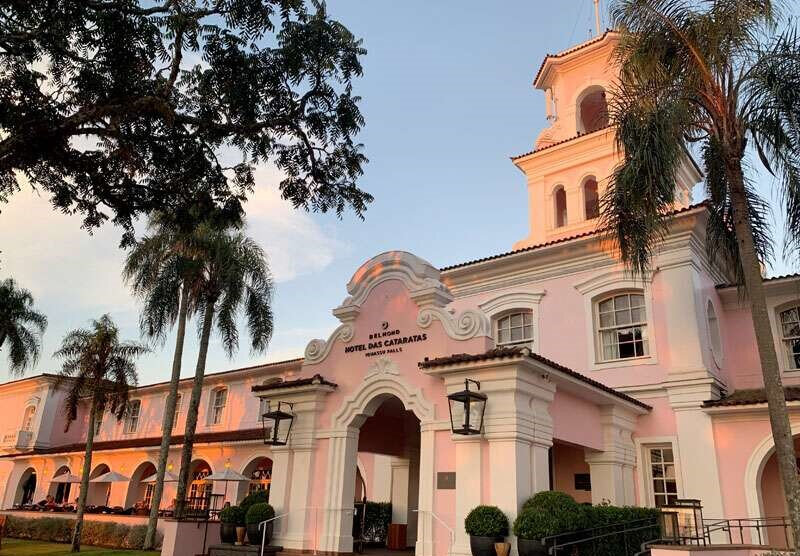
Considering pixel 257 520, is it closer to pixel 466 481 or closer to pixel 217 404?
pixel 466 481

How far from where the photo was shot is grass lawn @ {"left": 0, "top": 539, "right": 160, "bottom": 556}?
21.2 m

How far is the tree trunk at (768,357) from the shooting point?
965cm

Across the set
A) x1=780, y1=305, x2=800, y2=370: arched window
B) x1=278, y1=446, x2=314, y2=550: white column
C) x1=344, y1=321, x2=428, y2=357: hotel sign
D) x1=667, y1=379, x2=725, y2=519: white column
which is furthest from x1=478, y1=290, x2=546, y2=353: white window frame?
x1=278, y1=446, x2=314, y2=550: white column

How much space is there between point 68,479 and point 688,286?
27654 millimetres

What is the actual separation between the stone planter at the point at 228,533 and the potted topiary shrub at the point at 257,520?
32cm

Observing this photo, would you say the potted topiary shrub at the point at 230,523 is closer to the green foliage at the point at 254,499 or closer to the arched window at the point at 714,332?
the green foliage at the point at 254,499

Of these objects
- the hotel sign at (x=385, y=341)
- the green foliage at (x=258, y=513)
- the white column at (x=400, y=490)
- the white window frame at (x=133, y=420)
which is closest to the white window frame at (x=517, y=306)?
the white column at (x=400, y=490)

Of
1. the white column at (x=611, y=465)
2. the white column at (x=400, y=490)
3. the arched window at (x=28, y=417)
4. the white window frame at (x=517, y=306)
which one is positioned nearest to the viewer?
the white column at (x=611, y=465)

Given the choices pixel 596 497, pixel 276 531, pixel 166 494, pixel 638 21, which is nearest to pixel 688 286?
pixel 596 497

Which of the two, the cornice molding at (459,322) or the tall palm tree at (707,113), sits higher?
the tall palm tree at (707,113)

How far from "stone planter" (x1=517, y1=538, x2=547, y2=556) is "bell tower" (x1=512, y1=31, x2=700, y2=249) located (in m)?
13.2

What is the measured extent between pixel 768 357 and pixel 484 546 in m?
5.48

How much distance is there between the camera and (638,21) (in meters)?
12.2

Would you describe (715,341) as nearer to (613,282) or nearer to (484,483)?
(613,282)
